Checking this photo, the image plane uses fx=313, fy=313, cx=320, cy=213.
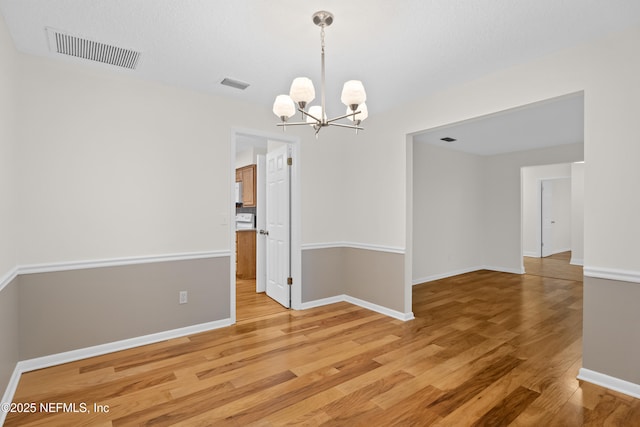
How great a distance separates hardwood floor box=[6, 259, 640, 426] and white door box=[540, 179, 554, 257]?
19.5 ft

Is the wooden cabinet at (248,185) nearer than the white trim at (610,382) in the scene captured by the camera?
No

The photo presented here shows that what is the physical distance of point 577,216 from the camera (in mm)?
7840

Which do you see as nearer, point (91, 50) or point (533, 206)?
point (91, 50)

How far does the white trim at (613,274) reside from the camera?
7.13 feet

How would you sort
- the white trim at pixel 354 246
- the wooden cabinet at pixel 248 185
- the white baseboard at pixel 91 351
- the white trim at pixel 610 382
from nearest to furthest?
the white trim at pixel 610 382 → the white baseboard at pixel 91 351 → the white trim at pixel 354 246 → the wooden cabinet at pixel 248 185

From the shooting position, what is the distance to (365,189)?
423cm

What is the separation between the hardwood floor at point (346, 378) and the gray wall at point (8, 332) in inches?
8.2

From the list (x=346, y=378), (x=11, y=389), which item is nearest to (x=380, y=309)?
(x=346, y=378)

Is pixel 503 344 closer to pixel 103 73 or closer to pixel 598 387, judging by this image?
pixel 598 387

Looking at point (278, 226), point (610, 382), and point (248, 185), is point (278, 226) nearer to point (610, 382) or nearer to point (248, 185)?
point (248, 185)

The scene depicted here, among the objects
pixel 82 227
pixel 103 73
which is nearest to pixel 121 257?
pixel 82 227

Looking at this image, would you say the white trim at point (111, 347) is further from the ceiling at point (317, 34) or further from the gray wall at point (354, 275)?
the ceiling at point (317, 34)

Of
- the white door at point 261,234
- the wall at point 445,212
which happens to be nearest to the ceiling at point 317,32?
the white door at point 261,234

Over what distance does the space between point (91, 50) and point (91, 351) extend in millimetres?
2531
